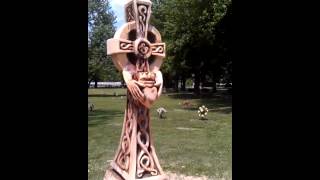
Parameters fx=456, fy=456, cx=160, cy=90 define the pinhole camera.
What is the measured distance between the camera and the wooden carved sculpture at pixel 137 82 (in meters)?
7.00

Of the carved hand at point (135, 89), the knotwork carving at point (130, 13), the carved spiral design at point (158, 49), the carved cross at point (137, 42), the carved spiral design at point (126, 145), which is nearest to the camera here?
the carved hand at point (135, 89)

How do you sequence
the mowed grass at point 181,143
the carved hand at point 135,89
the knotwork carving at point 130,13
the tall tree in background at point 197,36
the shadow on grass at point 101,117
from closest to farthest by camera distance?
the carved hand at point 135,89 < the knotwork carving at point 130,13 < the mowed grass at point 181,143 < the shadow on grass at point 101,117 < the tall tree in background at point 197,36

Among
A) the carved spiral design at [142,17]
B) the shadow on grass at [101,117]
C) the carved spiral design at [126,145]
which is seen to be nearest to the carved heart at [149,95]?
the carved spiral design at [126,145]

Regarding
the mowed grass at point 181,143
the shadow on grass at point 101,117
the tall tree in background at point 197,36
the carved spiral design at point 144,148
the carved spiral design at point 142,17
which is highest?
the tall tree in background at point 197,36

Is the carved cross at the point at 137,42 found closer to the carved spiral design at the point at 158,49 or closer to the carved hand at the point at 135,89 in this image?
the carved spiral design at the point at 158,49

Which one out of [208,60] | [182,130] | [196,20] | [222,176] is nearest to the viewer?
[222,176]

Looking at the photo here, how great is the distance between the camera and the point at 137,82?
6.96m

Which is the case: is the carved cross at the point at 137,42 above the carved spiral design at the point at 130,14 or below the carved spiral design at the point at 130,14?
below

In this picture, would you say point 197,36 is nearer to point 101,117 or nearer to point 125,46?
point 101,117

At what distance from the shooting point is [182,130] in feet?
53.6

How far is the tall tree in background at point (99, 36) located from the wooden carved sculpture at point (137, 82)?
2713 centimetres

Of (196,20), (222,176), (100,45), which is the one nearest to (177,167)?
(222,176)

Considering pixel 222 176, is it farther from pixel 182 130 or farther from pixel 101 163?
pixel 182 130
